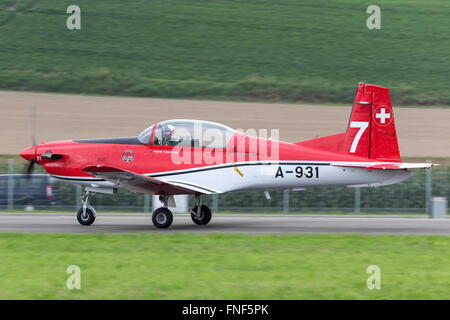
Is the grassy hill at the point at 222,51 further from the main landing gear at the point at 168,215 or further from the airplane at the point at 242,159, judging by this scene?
the airplane at the point at 242,159

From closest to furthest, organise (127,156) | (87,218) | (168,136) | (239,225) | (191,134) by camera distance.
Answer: (191,134) → (168,136) → (127,156) → (87,218) → (239,225)

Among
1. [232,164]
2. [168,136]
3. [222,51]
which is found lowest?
[232,164]

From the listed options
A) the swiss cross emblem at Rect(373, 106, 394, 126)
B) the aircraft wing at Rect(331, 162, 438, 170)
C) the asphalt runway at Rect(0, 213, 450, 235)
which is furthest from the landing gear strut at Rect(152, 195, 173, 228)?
the swiss cross emblem at Rect(373, 106, 394, 126)

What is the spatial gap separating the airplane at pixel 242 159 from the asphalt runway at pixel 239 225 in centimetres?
79

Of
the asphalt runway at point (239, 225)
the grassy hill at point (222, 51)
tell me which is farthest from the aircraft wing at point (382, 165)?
the grassy hill at point (222, 51)

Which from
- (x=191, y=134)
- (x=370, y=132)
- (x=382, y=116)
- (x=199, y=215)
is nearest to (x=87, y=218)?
(x=199, y=215)

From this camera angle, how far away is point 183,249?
36.2ft

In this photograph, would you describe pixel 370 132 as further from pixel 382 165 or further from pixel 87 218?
pixel 87 218

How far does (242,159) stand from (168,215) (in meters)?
2.25

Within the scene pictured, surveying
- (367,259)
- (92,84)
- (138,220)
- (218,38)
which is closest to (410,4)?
(218,38)

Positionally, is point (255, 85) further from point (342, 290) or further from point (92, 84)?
point (342, 290)

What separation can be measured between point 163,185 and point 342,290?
23.8 ft

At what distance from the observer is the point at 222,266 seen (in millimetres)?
9383
